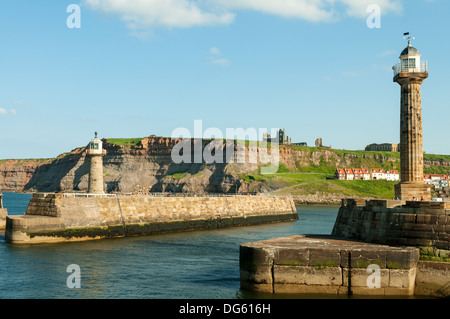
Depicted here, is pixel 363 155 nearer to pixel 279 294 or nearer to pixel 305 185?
pixel 305 185

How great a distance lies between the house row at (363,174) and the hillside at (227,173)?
19.1 feet

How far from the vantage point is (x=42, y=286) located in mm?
22438

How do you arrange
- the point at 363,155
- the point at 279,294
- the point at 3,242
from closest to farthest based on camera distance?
1. the point at 279,294
2. the point at 3,242
3. the point at 363,155

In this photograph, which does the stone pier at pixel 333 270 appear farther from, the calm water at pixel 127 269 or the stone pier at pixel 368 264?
the calm water at pixel 127 269

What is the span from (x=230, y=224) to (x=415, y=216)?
38433 mm

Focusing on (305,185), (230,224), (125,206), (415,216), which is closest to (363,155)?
(305,185)

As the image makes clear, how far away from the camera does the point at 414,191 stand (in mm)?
29234

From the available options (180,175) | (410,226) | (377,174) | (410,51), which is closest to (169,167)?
(180,175)

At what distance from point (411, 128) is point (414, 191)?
13.9ft

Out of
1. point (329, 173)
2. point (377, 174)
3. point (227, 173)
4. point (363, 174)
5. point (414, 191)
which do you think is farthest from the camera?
point (329, 173)

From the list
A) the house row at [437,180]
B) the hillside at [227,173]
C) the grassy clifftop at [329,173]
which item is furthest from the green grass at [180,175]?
the house row at [437,180]

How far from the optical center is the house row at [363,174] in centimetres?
14850

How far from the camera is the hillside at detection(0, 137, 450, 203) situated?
130625mm

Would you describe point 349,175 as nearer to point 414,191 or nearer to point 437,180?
point 437,180
